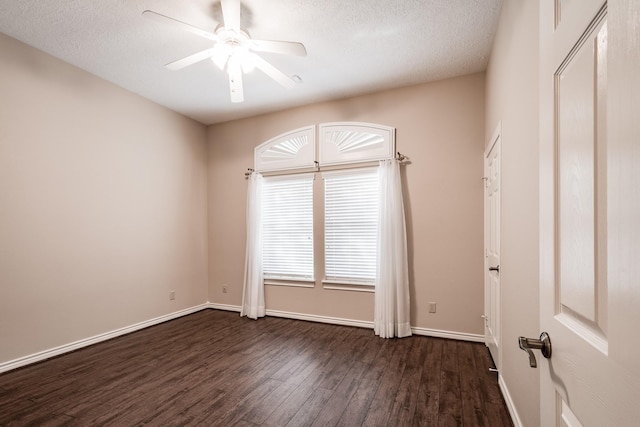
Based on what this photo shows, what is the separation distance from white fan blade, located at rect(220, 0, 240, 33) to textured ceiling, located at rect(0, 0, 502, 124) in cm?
29

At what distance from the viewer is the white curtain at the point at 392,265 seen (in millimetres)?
3588

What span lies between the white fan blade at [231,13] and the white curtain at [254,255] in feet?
8.09

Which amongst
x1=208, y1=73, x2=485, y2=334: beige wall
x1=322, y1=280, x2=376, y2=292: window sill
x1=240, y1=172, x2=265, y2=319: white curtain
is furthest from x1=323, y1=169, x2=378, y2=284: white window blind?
x1=240, y1=172, x2=265, y2=319: white curtain

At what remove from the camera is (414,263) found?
372 centimetres

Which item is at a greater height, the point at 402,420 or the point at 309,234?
Result: the point at 309,234

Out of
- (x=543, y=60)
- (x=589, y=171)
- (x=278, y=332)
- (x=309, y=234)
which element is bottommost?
(x=278, y=332)

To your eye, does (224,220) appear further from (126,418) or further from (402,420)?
(402,420)

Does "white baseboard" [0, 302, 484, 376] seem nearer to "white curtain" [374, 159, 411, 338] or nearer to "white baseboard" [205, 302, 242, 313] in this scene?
"white baseboard" [205, 302, 242, 313]

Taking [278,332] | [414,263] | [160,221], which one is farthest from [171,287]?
[414,263]

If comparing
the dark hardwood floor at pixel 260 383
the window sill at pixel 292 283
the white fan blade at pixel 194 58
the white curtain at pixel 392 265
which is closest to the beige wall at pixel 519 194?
A: the dark hardwood floor at pixel 260 383

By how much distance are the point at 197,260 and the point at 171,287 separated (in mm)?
600

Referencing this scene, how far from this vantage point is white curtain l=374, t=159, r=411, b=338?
3.59m

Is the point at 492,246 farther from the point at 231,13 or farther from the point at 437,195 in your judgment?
the point at 231,13

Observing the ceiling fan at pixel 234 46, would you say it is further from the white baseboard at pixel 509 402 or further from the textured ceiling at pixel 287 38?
the white baseboard at pixel 509 402
